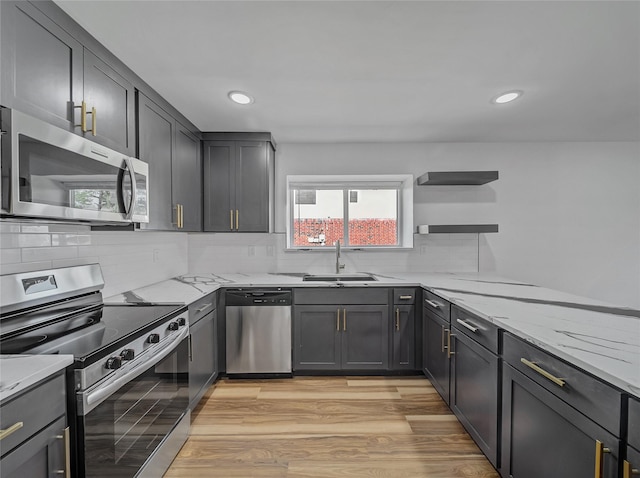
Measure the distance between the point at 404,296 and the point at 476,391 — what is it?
1.07 metres

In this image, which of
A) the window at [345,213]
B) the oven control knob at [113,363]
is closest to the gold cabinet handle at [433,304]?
the window at [345,213]

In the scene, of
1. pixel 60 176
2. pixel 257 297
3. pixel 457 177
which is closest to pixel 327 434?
pixel 257 297

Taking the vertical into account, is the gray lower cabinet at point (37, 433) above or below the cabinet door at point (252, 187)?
below

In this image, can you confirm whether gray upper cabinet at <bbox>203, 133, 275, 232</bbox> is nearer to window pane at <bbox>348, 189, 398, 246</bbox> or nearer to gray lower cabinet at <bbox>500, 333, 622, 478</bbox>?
window pane at <bbox>348, 189, 398, 246</bbox>

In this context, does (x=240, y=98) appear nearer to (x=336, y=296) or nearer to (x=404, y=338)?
(x=336, y=296)

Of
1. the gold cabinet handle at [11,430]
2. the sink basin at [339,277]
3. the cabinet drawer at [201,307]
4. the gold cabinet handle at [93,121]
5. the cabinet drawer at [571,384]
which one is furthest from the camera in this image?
the sink basin at [339,277]

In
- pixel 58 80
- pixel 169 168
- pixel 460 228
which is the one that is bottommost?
pixel 460 228

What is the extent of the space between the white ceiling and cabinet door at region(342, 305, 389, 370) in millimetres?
1687

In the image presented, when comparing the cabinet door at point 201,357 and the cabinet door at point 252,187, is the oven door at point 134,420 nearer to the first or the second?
the cabinet door at point 201,357

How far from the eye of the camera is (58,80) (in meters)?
1.41

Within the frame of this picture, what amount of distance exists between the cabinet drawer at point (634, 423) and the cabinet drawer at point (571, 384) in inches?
1.1

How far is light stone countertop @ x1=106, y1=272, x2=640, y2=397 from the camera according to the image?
3.57ft

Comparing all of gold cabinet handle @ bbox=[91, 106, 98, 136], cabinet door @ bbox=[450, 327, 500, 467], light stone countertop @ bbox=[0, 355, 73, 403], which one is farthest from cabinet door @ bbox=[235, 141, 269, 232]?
light stone countertop @ bbox=[0, 355, 73, 403]

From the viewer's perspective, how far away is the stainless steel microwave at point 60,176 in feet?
3.68
